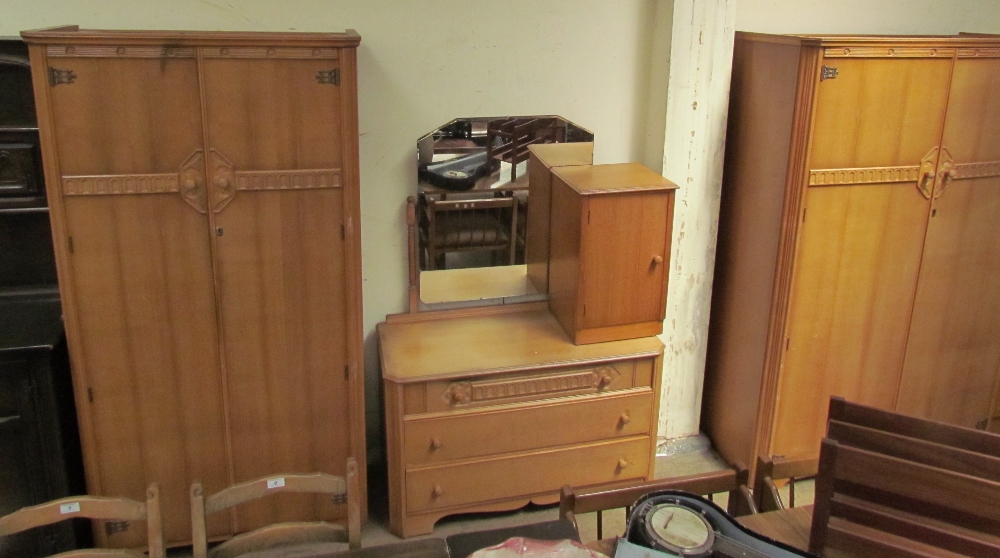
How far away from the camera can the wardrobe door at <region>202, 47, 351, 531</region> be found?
2.47m

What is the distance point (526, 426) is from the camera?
9.67ft

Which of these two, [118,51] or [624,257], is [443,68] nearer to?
[624,257]

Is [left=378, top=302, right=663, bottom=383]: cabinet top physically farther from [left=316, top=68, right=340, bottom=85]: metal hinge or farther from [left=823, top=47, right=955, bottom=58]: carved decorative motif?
[left=823, top=47, right=955, bottom=58]: carved decorative motif

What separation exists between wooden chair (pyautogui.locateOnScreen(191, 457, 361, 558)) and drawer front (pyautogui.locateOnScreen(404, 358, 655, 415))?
76cm

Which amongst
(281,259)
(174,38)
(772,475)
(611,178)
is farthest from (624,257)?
(174,38)

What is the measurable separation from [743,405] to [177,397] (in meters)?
2.16

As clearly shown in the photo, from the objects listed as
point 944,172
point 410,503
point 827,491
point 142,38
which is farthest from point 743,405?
point 142,38

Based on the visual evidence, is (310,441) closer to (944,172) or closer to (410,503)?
(410,503)

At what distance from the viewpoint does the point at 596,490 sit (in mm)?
2021

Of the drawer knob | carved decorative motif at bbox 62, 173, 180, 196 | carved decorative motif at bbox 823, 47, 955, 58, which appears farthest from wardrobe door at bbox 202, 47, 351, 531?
carved decorative motif at bbox 823, 47, 955, 58

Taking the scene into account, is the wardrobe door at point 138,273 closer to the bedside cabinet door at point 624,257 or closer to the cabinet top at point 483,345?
the cabinet top at point 483,345

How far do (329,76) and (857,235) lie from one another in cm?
197

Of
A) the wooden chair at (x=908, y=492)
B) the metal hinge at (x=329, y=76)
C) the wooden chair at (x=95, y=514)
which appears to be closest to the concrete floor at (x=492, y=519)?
the wooden chair at (x=95, y=514)

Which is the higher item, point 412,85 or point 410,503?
point 412,85
